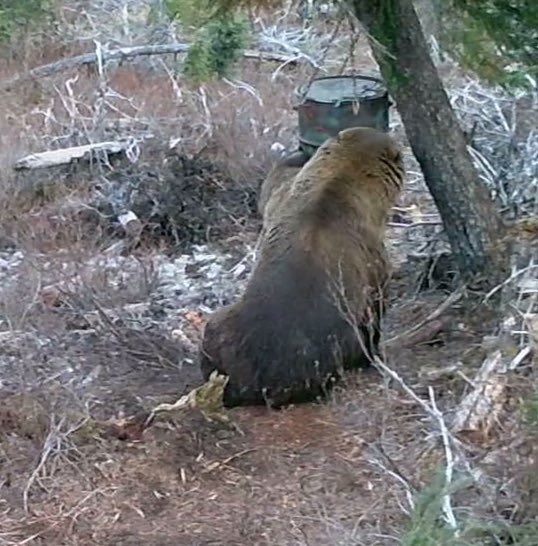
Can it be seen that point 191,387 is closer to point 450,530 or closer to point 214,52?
point 450,530

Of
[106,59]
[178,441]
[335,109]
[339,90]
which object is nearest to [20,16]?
[106,59]

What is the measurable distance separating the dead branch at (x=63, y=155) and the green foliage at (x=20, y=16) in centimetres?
258

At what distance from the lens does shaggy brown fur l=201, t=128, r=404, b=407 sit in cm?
580

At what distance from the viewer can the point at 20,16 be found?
12.0 meters

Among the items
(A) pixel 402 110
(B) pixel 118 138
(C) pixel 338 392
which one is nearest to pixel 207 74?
(B) pixel 118 138

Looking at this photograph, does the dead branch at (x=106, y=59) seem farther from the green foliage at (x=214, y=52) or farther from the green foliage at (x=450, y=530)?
the green foliage at (x=450, y=530)

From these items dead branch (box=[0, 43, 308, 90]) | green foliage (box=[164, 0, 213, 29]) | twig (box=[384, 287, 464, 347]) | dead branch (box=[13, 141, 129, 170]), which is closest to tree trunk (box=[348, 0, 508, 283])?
twig (box=[384, 287, 464, 347])

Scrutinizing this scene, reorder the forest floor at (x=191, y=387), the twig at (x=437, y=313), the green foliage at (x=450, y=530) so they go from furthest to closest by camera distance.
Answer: the twig at (x=437, y=313) → the forest floor at (x=191, y=387) → the green foliage at (x=450, y=530)

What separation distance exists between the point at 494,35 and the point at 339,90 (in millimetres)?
1139

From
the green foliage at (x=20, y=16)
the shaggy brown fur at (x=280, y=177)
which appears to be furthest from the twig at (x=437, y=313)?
the green foliage at (x=20, y=16)

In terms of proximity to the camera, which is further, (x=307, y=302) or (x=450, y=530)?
(x=307, y=302)

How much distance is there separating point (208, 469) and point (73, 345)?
1.65m

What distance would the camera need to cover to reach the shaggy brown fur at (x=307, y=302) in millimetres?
5805

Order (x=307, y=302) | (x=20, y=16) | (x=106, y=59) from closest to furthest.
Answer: (x=307, y=302) → (x=106, y=59) → (x=20, y=16)
